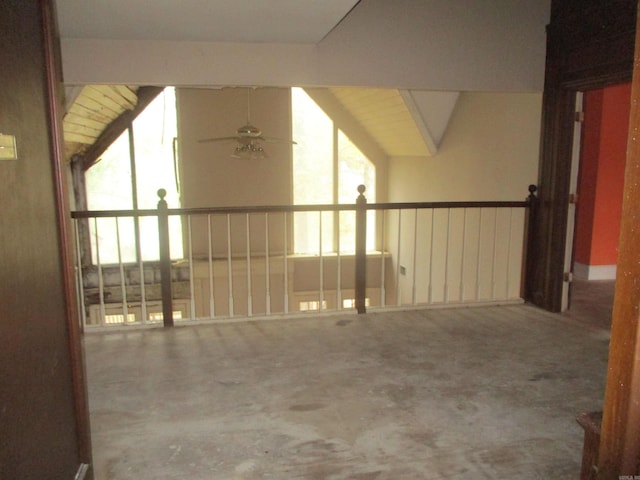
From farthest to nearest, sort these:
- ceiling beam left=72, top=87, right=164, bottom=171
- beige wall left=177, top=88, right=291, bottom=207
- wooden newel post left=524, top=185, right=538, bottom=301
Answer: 1. beige wall left=177, top=88, right=291, bottom=207
2. ceiling beam left=72, top=87, right=164, bottom=171
3. wooden newel post left=524, top=185, right=538, bottom=301

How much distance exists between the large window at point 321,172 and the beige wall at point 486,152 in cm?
168

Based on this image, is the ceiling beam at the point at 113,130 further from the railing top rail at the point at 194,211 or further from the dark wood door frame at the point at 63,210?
the dark wood door frame at the point at 63,210

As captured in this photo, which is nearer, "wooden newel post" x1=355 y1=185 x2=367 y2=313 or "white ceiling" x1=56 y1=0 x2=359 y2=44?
"white ceiling" x1=56 y1=0 x2=359 y2=44

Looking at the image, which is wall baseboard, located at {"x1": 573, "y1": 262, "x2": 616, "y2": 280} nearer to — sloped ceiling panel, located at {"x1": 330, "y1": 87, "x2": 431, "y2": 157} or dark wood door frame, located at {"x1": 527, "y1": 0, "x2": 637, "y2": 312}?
dark wood door frame, located at {"x1": 527, "y1": 0, "x2": 637, "y2": 312}

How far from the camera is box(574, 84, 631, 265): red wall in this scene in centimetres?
512

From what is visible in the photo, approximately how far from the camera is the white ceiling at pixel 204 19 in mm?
2754

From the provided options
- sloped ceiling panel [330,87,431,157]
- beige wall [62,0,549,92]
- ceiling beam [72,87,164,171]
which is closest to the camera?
beige wall [62,0,549,92]

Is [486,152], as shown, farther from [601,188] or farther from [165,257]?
[165,257]

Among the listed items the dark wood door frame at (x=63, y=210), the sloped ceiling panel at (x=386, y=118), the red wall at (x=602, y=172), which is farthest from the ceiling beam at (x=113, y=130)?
the dark wood door frame at (x=63, y=210)

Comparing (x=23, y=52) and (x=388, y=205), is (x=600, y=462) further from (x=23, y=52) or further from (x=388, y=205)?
(x=388, y=205)

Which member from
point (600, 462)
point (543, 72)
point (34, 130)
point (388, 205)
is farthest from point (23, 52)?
point (543, 72)

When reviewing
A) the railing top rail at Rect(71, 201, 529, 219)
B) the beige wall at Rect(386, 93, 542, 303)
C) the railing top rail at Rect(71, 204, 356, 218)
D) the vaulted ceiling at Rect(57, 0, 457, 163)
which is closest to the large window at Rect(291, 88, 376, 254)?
the beige wall at Rect(386, 93, 542, 303)

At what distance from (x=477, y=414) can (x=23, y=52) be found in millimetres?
2402

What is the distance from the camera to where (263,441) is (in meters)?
2.14
